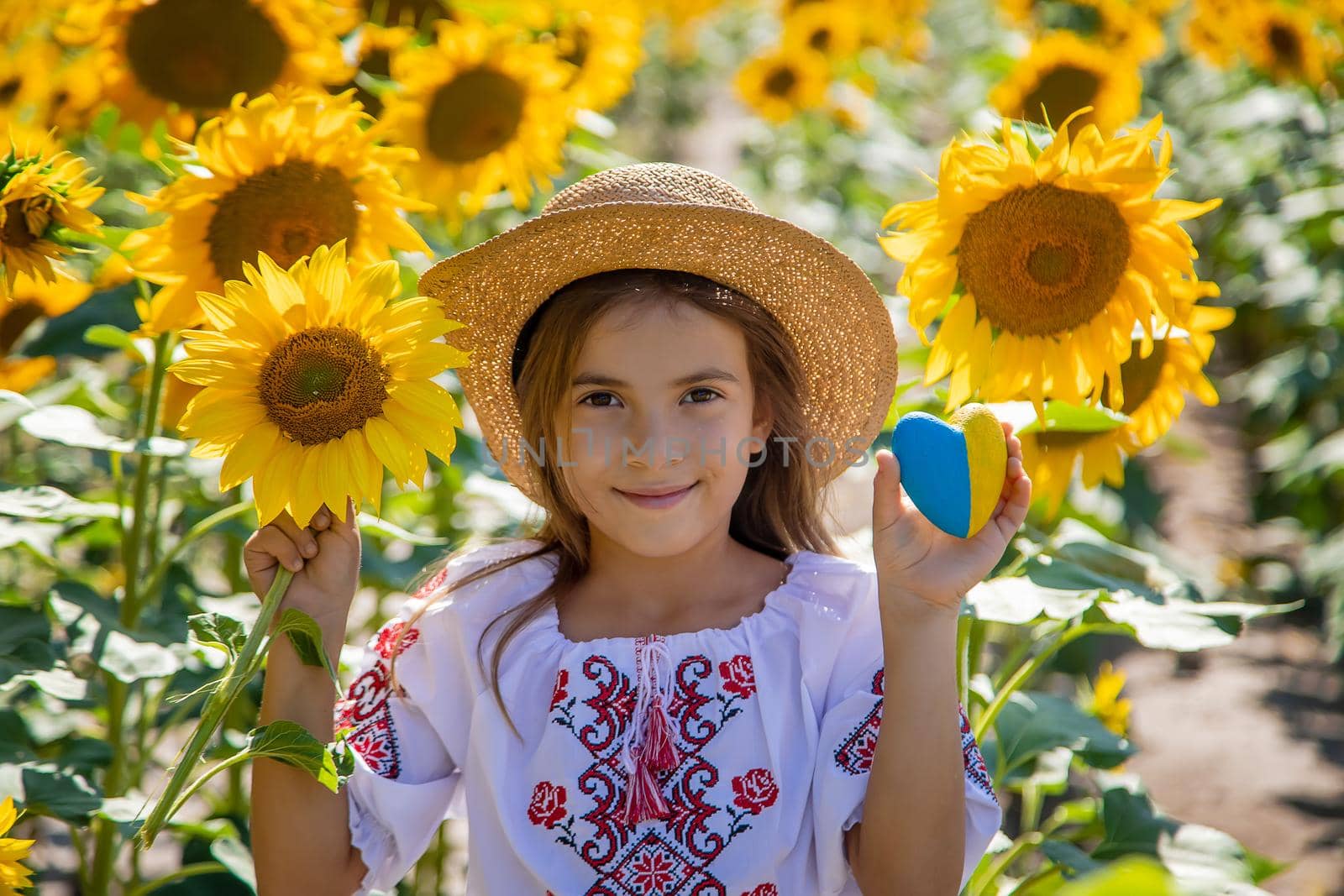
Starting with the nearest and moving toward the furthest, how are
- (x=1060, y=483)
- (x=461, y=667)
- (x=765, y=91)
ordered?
1. (x=461, y=667)
2. (x=1060, y=483)
3. (x=765, y=91)

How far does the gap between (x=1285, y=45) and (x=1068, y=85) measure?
1424 mm

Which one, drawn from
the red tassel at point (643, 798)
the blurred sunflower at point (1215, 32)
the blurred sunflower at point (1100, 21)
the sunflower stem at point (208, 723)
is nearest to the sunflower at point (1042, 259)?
the red tassel at point (643, 798)

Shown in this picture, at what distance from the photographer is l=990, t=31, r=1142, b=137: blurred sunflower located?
332cm

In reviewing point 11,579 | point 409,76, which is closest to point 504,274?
point 409,76

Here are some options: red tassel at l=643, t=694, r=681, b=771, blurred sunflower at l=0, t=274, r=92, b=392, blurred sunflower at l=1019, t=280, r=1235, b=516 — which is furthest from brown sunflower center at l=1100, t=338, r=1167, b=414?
blurred sunflower at l=0, t=274, r=92, b=392

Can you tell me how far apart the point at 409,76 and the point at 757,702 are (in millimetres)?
1527

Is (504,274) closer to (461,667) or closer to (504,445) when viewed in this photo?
(504,445)

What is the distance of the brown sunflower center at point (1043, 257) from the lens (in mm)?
1634

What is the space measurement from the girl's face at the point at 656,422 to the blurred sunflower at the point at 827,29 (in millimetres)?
3847

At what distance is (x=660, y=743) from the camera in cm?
158

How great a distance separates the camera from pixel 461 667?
5.70 ft

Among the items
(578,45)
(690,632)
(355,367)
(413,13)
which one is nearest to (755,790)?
(690,632)

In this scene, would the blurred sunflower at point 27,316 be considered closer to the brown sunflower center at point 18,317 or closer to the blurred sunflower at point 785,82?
the brown sunflower center at point 18,317

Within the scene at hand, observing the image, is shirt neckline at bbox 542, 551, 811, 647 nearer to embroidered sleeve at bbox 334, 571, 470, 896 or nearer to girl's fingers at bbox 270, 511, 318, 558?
A: embroidered sleeve at bbox 334, 571, 470, 896
